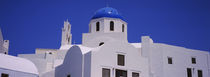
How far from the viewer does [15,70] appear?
32.5m

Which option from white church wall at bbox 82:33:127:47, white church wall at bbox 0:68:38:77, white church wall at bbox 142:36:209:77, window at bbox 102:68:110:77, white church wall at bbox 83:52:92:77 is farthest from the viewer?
white church wall at bbox 82:33:127:47

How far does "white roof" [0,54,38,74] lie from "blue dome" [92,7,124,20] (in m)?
11.6

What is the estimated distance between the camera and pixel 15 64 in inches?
1303

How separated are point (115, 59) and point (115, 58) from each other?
4.6 inches

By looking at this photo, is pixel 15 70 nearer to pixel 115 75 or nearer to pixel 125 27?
pixel 115 75

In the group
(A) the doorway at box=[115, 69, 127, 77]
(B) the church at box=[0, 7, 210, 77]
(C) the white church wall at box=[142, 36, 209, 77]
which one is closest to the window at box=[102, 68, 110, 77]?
(B) the church at box=[0, 7, 210, 77]

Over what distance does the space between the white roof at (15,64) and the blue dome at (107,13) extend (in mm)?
11588

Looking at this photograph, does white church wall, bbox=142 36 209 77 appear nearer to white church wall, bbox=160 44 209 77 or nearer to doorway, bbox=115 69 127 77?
white church wall, bbox=160 44 209 77

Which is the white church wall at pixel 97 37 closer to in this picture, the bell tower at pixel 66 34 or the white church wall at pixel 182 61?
the white church wall at pixel 182 61

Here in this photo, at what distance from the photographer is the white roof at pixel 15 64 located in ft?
105

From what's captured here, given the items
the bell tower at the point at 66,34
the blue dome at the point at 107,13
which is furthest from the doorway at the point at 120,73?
the bell tower at the point at 66,34

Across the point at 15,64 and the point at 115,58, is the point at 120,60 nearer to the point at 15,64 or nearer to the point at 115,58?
the point at 115,58

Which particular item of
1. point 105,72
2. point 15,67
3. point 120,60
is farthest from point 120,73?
point 15,67

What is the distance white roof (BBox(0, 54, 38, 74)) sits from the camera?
31858mm
